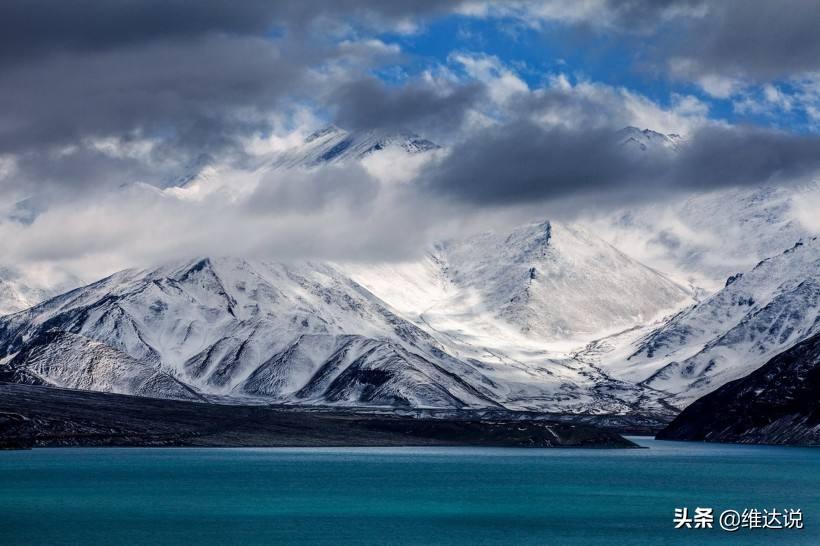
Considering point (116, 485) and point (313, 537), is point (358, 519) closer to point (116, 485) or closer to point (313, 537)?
point (313, 537)

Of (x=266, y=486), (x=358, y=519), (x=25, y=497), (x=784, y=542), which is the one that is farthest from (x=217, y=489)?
(x=784, y=542)

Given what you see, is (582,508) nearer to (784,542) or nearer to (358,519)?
(358,519)

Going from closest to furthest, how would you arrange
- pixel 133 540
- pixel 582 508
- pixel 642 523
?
1. pixel 133 540
2. pixel 642 523
3. pixel 582 508

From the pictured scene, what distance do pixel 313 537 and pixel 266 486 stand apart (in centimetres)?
5908

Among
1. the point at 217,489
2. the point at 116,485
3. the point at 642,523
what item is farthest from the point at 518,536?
the point at 116,485

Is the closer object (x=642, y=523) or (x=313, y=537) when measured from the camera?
(x=313, y=537)

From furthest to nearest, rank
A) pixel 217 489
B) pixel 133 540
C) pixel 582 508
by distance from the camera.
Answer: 1. pixel 217 489
2. pixel 582 508
3. pixel 133 540

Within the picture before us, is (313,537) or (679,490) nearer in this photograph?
(313,537)

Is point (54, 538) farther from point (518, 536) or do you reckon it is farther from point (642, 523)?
point (642, 523)

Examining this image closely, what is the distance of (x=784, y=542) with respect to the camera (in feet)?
441

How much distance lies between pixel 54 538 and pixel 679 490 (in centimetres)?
9345

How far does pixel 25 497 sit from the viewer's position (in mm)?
174625

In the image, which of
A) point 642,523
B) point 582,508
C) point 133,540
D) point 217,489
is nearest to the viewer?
point 133,540

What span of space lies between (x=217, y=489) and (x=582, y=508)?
4805 centimetres
